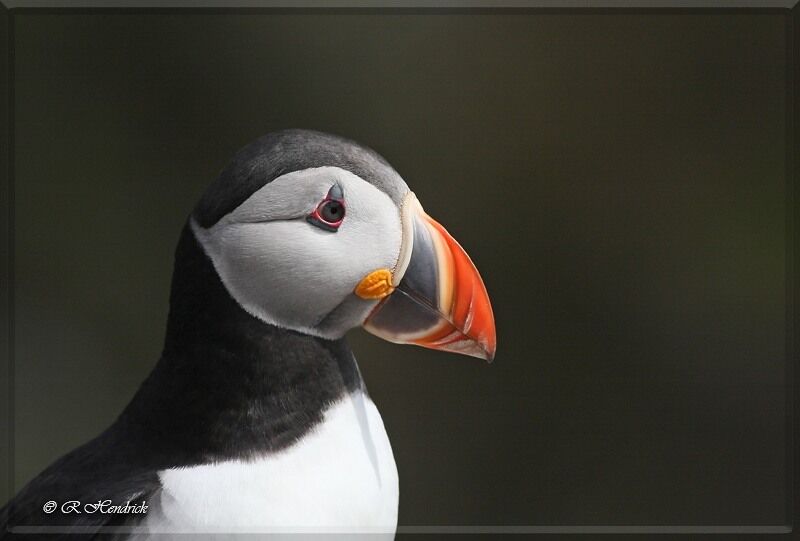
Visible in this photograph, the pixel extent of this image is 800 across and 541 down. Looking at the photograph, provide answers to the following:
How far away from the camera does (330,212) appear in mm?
1388

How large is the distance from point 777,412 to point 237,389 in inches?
50.0

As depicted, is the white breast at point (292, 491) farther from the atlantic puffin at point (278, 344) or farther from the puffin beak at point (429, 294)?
the puffin beak at point (429, 294)

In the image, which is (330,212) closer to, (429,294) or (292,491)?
(429,294)

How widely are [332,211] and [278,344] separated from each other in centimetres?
19

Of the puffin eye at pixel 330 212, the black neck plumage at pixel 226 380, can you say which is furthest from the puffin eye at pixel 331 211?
the black neck plumage at pixel 226 380

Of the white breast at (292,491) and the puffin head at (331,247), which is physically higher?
the puffin head at (331,247)

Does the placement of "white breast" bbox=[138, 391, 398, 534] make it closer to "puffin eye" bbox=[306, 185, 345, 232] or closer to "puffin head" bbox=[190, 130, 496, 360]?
"puffin head" bbox=[190, 130, 496, 360]

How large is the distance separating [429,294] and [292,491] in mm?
309

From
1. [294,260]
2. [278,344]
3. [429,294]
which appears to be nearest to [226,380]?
[278,344]

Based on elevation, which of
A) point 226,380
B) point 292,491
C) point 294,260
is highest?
point 294,260

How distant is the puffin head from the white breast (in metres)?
0.15

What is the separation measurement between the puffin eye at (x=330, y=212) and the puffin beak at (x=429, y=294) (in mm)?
87

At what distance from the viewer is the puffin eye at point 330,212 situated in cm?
138

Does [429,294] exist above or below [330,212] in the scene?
below
